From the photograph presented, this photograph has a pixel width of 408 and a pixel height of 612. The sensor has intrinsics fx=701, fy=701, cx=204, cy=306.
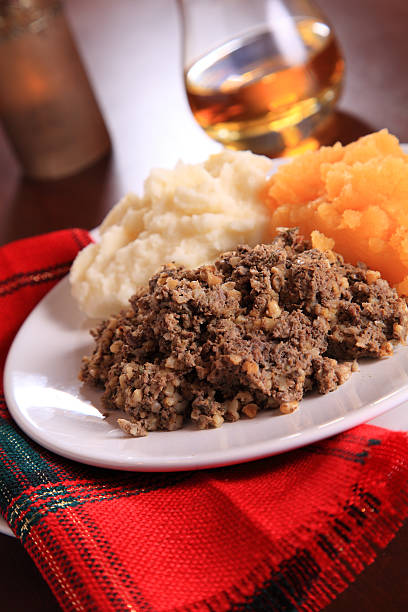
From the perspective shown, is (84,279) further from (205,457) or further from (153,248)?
(205,457)

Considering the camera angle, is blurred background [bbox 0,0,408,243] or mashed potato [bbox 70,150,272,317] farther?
blurred background [bbox 0,0,408,243]

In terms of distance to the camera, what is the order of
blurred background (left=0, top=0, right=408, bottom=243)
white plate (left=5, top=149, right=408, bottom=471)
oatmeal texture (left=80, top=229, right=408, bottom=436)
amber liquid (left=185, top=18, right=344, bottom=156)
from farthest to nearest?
1. blurred background (left=0, top=0, right=408, bottom=243)
2. amber liquid (left=185, top=18, right=344, bottom=156)
3. oatmeal texture (left=80, top=229, right=408, bottom=436)
4. white plate (left=5, top=149, right=408, bottom=471)

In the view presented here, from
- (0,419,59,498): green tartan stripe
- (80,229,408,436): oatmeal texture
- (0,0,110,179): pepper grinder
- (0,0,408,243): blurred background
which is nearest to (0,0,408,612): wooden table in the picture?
(0,0,408,243): blurred background

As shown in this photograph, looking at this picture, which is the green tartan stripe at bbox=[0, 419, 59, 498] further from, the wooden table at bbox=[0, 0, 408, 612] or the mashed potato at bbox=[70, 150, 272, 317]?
the wooden table at bbox=[0, 0, 408, 612]

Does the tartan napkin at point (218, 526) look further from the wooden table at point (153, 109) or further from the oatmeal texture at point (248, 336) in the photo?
the wooden table at point (153, 109)

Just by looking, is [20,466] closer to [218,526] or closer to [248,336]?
[218,526]

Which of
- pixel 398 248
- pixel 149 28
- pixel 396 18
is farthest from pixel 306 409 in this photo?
pixel 149 28

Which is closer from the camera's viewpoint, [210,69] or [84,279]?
[84,279]
